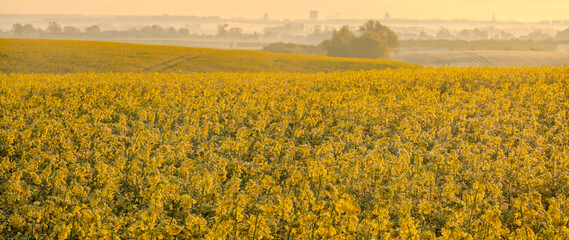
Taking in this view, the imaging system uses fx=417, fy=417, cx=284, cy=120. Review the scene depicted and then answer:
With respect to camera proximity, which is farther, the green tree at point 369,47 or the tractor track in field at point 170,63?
the green tree at point 369,47

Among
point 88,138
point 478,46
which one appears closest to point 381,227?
point 88,138

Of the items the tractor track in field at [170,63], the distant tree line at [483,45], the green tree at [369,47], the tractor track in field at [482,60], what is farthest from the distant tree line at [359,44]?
the distant tree line at [483,45]

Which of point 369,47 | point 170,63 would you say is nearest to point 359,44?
point 369,47

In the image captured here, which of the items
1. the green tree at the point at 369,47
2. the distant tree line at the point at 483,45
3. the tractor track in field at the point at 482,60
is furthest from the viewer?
the distant tree line at the point at 483,45

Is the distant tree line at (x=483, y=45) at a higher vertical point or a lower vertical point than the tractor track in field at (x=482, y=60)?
higher

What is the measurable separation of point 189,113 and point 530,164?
918 cm

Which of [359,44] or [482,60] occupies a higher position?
[359,44]

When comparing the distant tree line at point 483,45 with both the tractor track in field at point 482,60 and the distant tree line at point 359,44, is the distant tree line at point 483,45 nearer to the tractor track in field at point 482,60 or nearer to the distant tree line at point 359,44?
the tractor track in field at point 482,60

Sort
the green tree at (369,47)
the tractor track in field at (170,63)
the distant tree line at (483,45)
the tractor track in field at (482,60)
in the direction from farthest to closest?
1. the distant tree line at (483,45)
2. the green tree at (369,47)
3. the tractor track in field at (482,60)
4. the tractor track in field at (170,63)

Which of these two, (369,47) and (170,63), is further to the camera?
(369,47)

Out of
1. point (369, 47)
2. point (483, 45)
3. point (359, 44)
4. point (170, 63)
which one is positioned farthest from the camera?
point (483, 45)

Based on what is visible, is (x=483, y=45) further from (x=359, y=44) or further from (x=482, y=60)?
(x=359, y=44)

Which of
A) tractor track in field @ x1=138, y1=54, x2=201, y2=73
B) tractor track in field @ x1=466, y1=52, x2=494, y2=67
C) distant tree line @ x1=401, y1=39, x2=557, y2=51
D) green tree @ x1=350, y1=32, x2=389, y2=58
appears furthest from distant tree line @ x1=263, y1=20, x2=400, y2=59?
distant tree line @ x1=401, y1=39, x2=557, y2=51

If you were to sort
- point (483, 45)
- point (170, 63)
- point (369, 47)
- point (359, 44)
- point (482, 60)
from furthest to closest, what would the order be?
1. point (483, 45)
2. point (359, 44)
3. point (369, 47)
4. point (482, 60)
5. point (170, 63)
